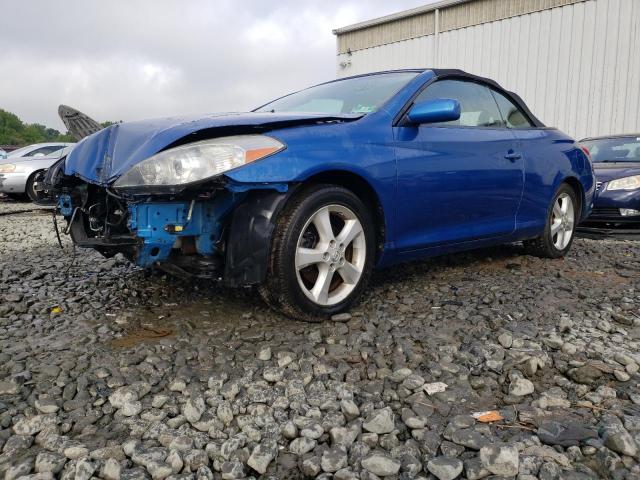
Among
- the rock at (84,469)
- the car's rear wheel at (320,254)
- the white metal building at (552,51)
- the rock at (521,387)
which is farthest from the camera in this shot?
the white metal building at (552,51)

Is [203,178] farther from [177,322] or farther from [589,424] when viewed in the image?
[589,424]

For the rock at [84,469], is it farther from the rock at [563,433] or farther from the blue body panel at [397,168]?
the rock at [563,433]

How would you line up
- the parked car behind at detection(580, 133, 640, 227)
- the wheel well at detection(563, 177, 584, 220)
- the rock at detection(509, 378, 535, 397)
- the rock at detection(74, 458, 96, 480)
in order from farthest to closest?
the parked car behind at detection(580, 133, 640, 227), the wheel well at detection(563, 177, 584, 220), the rock at detection(509, 378, 535, 397), the rock at detection(74, 458, 96, 480)

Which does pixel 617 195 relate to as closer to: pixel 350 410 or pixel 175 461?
pixel 350 410

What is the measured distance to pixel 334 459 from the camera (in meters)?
1.53

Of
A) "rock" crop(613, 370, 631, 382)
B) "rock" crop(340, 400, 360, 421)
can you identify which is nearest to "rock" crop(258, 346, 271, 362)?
"rock" crop(340, 400, 360, 421)

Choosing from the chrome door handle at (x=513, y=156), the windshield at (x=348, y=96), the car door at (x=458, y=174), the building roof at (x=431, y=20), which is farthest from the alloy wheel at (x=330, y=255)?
the building roof at (x=431, y=20)

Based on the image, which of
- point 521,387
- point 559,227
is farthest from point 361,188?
point 559,227

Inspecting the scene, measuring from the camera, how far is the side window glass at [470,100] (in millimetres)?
3396

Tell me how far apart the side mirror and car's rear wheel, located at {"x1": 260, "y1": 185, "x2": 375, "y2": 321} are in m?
0.63

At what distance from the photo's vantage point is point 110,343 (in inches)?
94.3

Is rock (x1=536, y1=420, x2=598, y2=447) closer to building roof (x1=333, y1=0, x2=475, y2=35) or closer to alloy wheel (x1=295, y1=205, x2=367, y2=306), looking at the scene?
alloy wheel (x1=295, y1=205, x2=367, y2=306)

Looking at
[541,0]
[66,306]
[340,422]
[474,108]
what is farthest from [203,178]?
[541,0]

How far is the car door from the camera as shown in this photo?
9.70 feet
